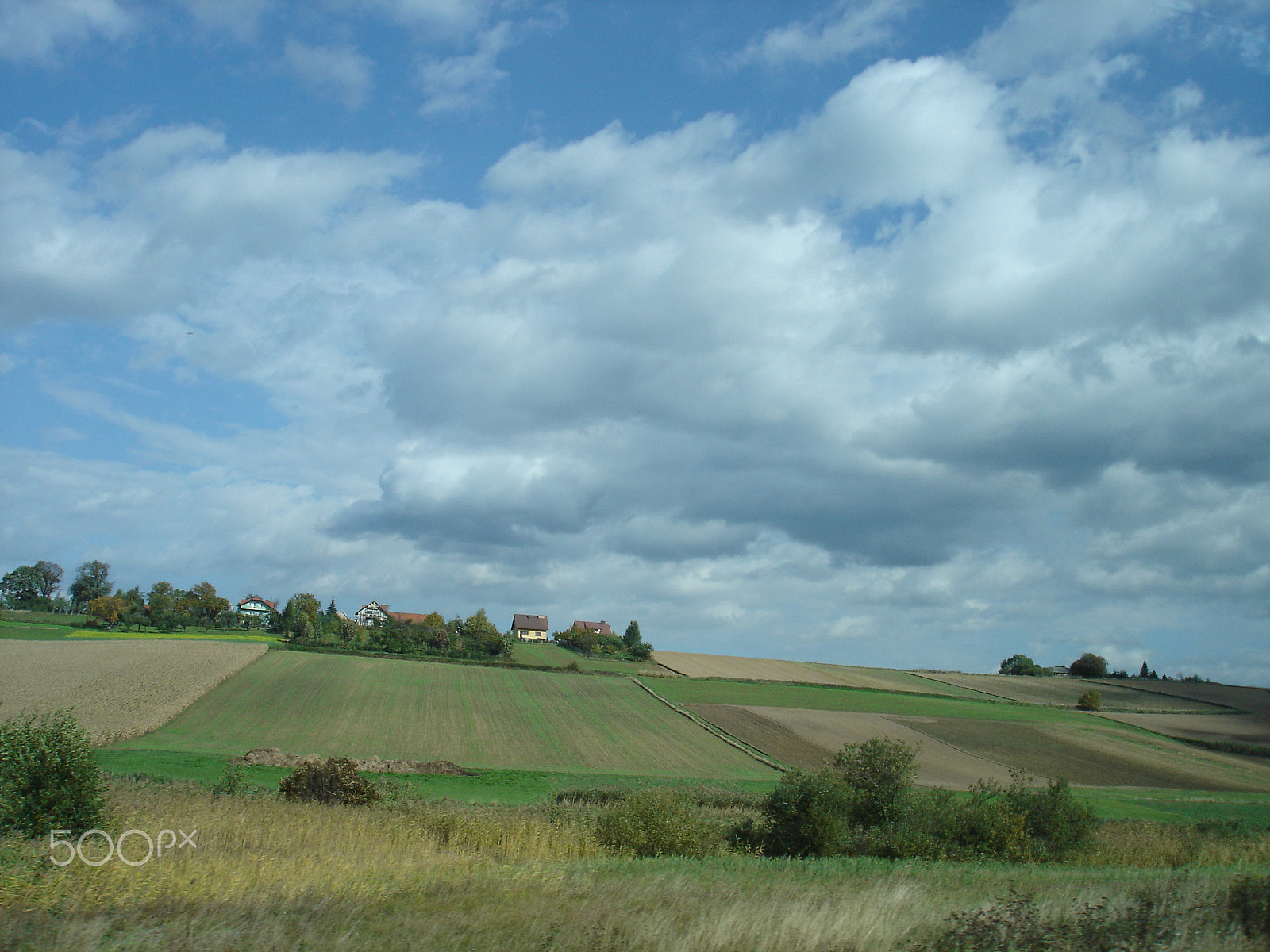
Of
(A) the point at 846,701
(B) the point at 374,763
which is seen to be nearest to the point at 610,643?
(A) the point at 846,701

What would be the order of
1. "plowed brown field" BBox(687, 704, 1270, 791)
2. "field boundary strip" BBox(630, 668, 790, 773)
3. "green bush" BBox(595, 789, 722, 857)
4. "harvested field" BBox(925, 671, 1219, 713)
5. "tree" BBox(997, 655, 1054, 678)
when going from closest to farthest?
"green bush" BBox(595, 789, 722, 857) < "field boundary strip" BBox(630, 668, 790, 773) < "plowed brown field" BBox(687, 704, 1270, 791) < "harvested field" BBox(925, 671, 1219, 713) < "tree" BBox(997, 655, 1054, 678)

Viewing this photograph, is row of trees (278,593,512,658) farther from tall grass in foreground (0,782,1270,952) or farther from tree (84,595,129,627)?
tall grass in foreground (0,782,1270,952)

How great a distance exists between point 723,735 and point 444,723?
20.3m

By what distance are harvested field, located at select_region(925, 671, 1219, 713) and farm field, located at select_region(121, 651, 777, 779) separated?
54.1m

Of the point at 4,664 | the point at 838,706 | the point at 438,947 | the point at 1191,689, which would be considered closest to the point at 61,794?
the point at 438,947

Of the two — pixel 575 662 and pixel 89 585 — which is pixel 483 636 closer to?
pixel 575 662

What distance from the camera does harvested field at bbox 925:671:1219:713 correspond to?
95.4 metres

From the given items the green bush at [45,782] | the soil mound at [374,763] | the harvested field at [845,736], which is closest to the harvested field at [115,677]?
the soil mound at [374,763]

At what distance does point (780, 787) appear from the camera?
939 inches

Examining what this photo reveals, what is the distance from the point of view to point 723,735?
5922 cm

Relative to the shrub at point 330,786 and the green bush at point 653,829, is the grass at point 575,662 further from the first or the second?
the green bush at point 653,829

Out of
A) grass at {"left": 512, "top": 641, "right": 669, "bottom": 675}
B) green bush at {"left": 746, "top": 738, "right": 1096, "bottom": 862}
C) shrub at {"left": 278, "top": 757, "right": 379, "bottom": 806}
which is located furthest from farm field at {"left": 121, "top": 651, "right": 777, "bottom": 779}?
green bush at {"left": 746, "top": 738, "right": 1096, "bottom": 862}

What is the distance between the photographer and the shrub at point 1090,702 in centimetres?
9194

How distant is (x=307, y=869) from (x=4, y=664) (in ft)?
207
